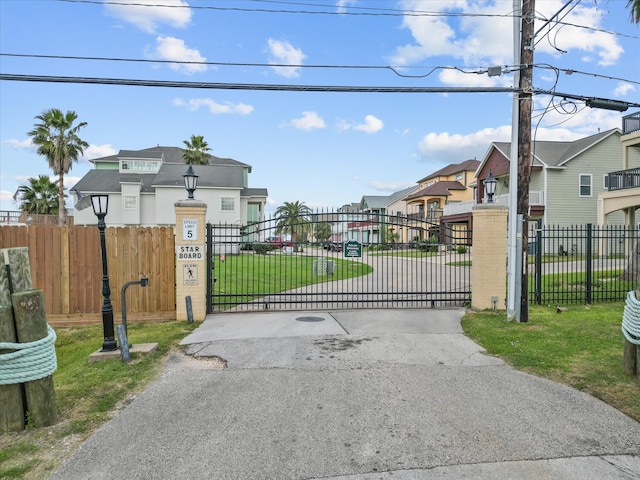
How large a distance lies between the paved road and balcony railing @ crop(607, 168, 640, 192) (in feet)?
65.9

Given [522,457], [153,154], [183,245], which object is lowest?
[522,457]

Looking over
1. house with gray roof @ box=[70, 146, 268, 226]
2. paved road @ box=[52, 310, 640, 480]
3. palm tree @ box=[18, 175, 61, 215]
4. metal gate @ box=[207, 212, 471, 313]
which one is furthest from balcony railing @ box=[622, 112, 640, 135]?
palm tree @ box=[18, 175, 61, 215]

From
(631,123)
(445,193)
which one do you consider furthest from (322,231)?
(631,123)

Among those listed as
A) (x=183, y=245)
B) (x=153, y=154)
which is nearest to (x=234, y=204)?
(x=153, y=154)

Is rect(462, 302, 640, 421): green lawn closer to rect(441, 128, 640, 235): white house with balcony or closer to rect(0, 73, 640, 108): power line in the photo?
rect(0, 73, 640, 108): power line

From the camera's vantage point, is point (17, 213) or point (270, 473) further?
point (17, 213)

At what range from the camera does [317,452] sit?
3.61 m

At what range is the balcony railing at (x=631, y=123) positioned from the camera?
21.2 metres

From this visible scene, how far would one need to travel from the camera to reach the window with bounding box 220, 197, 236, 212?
3369cm

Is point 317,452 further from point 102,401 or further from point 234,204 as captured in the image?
point 234,204

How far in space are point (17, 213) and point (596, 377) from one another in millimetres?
36776

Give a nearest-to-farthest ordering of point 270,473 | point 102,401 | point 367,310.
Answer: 1. point 270,473
2. point 102,401
3. point 367,310

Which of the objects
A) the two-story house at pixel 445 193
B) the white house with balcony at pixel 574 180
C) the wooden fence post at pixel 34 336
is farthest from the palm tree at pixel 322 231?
the white house with balcony at pixel 574 180

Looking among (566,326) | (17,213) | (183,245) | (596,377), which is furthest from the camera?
(17,213)
